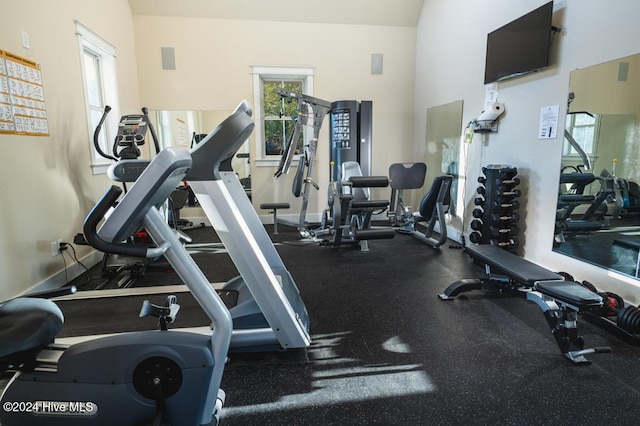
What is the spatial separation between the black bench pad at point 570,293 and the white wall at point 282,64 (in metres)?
4.05

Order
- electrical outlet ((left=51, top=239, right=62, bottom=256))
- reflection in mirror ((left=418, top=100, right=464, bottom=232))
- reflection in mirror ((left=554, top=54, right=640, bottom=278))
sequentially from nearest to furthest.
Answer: reflection in mirror ((left=554, top=54, right=640, bottom=278)) → electrical outlet ((left=51, top=239, right=62, bottom=256)) → reflection in mirror ((left=418, top=100, right=464, bottom=232))

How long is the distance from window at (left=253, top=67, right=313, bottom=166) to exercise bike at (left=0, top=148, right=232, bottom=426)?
4.43 m

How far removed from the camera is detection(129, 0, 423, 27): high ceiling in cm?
499

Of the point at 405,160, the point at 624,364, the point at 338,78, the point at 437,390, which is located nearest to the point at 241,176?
the point at 338,78

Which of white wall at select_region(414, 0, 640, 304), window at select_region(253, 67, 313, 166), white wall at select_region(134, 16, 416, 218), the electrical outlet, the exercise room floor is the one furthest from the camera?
window at select_region(253, 67, 313, 166)

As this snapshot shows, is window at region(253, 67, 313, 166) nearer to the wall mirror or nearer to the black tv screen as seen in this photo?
the wall mirror

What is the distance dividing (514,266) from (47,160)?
3.80 metres

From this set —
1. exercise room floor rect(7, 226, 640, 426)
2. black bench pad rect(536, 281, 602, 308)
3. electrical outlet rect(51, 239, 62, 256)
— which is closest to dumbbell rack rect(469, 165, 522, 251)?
exercise room floor rect(7, 226, 640, 426)

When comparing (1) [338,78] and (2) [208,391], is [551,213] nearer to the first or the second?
(2) [208,391]

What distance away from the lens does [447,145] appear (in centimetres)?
494

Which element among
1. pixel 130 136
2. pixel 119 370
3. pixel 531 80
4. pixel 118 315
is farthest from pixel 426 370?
pixel 130 136

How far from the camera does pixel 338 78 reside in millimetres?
5617

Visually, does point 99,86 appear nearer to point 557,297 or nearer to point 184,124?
point 184,124

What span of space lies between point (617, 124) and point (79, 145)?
4.71m
